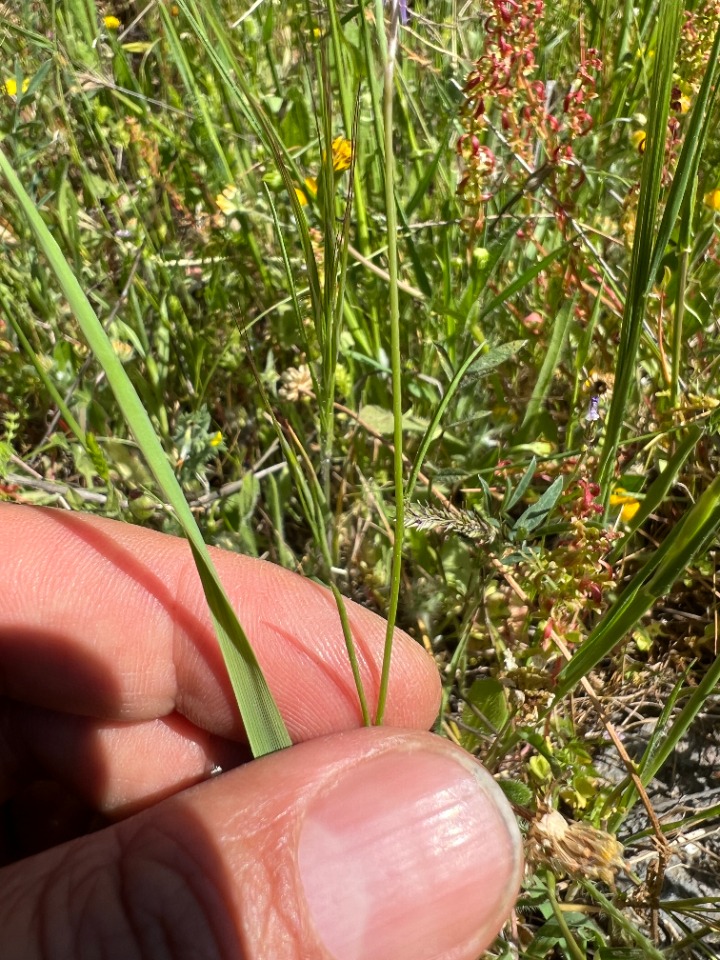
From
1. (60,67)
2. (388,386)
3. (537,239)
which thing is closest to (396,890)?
(388,386)

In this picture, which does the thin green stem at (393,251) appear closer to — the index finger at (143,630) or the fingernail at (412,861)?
the fingernail at (412,861)

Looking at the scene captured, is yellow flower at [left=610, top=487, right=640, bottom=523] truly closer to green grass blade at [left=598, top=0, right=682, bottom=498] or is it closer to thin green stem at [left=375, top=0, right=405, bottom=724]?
green grass blade at [left=598, top=0, right=682, bottom=498]

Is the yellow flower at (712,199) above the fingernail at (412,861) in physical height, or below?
above

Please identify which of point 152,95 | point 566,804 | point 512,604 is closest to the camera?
point 566,804

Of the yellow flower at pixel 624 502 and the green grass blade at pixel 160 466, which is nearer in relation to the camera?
the green grass blade at pixel 160 466

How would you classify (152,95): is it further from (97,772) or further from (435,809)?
(435,809)

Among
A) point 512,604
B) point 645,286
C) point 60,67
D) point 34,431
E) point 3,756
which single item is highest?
point 60,67

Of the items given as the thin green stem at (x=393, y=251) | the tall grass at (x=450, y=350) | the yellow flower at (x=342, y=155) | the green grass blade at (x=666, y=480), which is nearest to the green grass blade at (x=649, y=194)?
the tall grass at (x=450, y=350)

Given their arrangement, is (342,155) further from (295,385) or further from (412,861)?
(412,861)
